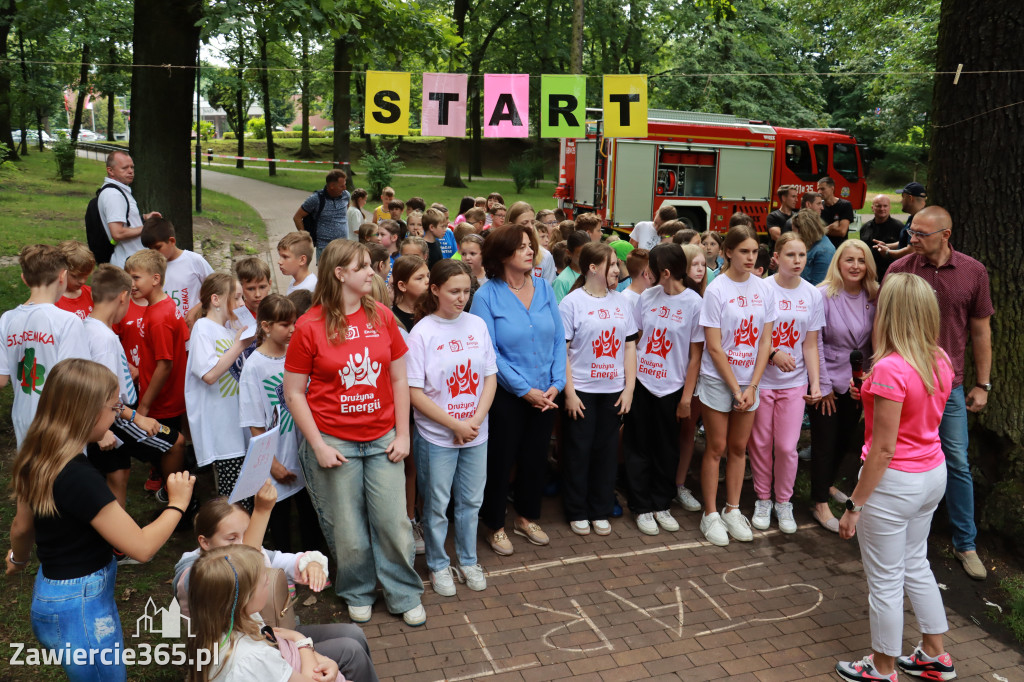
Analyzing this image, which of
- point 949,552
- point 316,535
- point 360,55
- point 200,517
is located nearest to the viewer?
point 200,517

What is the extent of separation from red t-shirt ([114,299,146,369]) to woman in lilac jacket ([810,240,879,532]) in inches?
189

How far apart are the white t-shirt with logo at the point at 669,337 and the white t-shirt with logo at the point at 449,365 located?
1.46 metres

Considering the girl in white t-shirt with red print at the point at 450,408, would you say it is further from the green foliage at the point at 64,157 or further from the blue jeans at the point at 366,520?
the green foliage at the point at 64,157

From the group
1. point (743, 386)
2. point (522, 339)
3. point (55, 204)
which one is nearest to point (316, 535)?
point (522, 339)

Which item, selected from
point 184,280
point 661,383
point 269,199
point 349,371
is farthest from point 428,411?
point 269,199

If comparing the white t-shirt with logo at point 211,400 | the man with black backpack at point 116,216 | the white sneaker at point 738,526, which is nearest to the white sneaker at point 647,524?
the white sneaker at point 738,526

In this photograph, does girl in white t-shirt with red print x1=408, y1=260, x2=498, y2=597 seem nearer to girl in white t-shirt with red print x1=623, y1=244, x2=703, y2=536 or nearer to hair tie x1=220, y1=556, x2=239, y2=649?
girl in white t-shirt with red print x1=623, y1=244, x2=703, y2=536

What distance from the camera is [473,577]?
500cm

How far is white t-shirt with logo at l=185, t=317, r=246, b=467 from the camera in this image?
16.4 feet

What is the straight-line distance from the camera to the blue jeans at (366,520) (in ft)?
14.7

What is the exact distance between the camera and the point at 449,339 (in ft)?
15.8

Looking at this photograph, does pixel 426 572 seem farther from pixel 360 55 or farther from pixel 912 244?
pixel 360 55

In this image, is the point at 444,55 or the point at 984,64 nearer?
the point at 984,64

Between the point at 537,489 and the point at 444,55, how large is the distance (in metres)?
7.65
